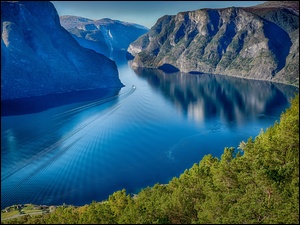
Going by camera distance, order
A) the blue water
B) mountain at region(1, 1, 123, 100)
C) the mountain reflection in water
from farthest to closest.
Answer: mountain at region(1, 1, 123, 100) < the mountain reflection in water < the blue water

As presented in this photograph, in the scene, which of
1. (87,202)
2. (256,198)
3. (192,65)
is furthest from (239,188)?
(192,65)

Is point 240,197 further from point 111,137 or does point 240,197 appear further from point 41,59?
point 41,59

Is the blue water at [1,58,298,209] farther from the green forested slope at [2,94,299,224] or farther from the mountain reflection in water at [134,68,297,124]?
the green forested slope at [2,94,299,224]

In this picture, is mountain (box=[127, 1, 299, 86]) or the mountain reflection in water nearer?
the mountain reflection in water

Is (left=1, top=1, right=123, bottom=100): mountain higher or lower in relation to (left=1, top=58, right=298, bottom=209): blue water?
higher

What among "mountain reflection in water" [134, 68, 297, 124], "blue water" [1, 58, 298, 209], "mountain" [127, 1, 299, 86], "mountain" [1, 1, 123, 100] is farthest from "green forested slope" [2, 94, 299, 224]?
"mountain" [127, 1, 299, 86]

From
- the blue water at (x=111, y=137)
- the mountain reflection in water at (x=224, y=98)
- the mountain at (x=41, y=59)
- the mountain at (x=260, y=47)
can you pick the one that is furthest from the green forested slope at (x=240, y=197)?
the mountain at (x=260, y=47)
